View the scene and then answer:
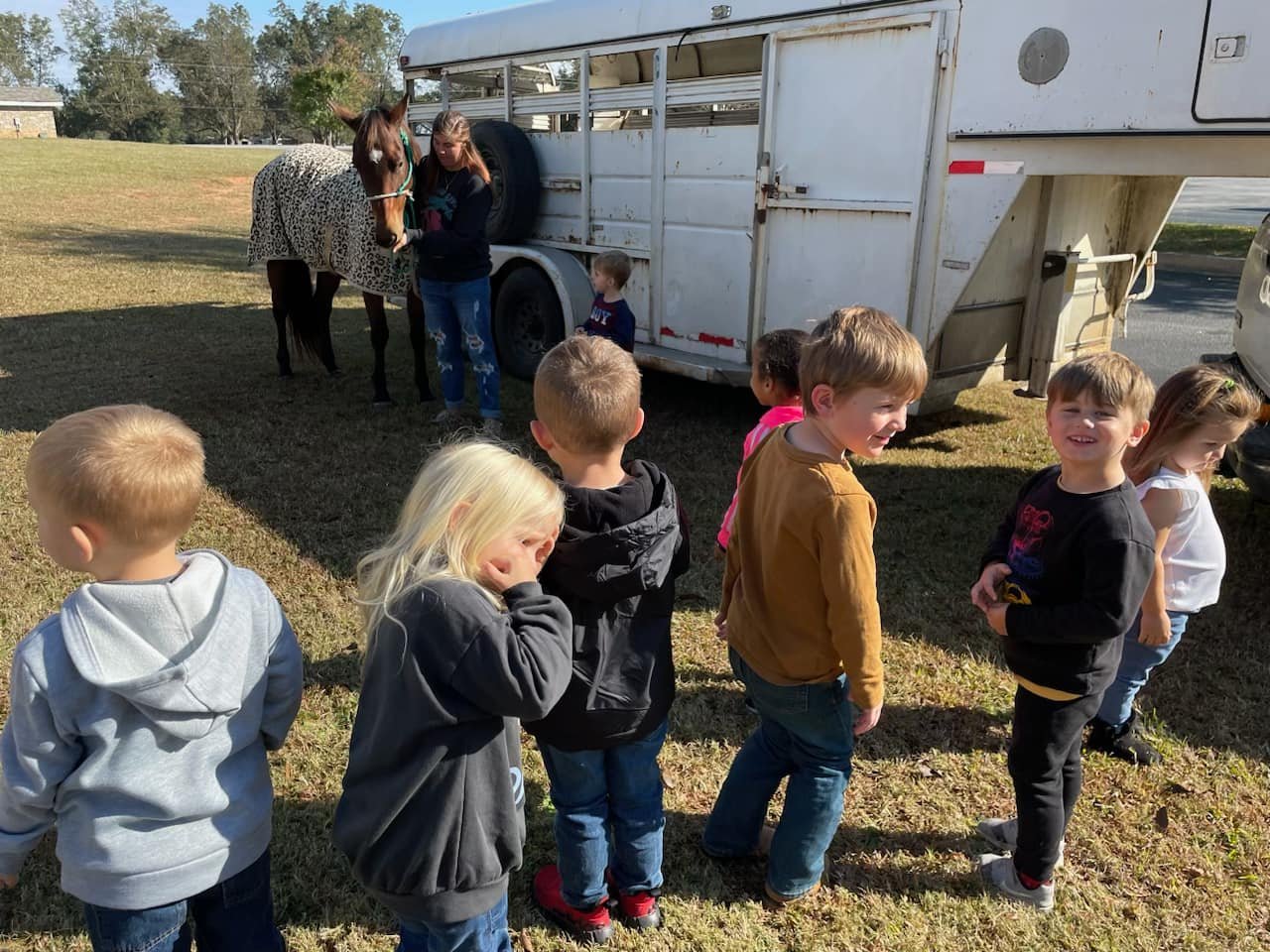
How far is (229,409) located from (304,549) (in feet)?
8.38

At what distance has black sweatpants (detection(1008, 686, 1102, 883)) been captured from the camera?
7.21ft

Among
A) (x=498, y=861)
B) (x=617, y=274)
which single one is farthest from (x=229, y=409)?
(x=498, y=861)

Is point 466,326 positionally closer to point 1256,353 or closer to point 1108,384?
point 1256,353

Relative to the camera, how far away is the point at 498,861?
1716mm

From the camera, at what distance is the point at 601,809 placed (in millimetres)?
2166

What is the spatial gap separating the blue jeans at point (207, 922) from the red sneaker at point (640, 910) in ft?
2.70

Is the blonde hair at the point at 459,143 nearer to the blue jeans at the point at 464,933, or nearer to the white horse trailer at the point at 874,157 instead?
the white horse trailer at the point at 874,157

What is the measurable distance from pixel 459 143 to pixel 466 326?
1.06m

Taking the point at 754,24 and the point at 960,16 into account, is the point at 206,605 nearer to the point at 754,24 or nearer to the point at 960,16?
the point at 960,16

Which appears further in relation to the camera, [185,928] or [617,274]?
[617,274]

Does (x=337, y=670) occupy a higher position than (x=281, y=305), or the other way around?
(x=281, y=305)

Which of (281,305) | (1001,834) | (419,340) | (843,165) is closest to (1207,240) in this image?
(843,165)

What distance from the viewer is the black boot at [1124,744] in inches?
118

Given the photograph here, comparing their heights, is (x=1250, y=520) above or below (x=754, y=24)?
below
